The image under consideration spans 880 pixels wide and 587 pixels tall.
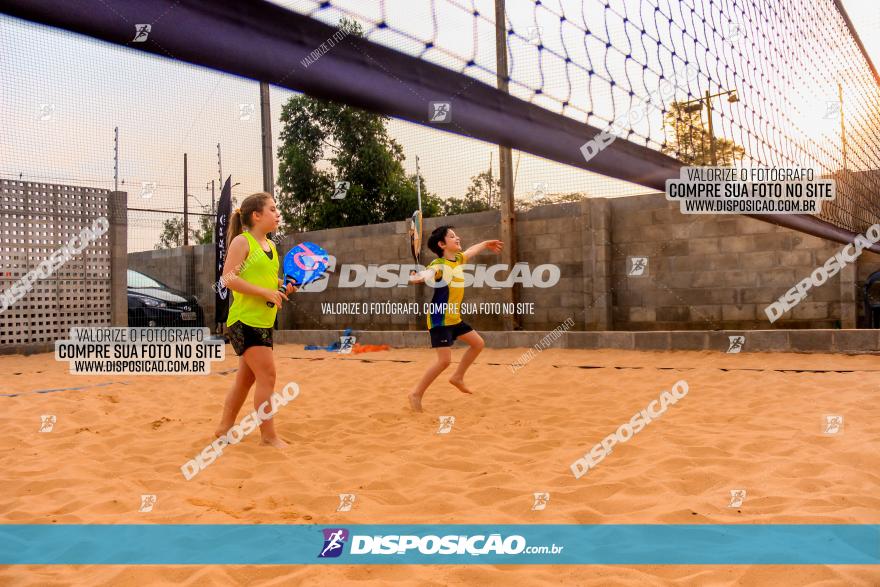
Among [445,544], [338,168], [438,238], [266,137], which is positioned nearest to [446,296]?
[438,238]

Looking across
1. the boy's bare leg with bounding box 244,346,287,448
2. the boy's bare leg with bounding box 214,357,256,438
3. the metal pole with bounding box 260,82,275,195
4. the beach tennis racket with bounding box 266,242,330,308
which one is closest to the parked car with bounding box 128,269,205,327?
the beach tennis racket with bounding box 266,242,330,308

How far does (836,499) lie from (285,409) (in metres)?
3.37

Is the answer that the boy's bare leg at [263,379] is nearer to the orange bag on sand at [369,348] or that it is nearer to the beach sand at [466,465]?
the beach sand at [466,465]

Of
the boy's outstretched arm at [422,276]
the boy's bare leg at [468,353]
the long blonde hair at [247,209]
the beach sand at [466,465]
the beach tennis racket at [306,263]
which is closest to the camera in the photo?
the beach sand at [466,465]

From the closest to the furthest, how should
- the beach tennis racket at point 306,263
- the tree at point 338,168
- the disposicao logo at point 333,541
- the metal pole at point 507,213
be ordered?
the disposicao logo at point 333,541 → the metal pole at point 507,213 → the beach tennis racket at point 306,263 → the tree at point 338,168

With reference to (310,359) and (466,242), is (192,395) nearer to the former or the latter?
(310,359)

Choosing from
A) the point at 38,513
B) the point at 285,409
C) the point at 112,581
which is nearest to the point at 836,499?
the point at 112,581

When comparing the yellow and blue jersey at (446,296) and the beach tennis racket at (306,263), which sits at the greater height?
the beach tennis racket at (306,263)

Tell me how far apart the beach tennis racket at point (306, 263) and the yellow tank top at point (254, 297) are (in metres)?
7.74

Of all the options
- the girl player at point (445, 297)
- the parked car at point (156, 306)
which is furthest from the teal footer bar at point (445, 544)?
the parked car at point (156, 306)

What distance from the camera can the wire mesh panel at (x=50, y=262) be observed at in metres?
8.54

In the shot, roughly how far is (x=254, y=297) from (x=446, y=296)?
160 centimetres

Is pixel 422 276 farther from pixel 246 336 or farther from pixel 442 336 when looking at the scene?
pixel 246 336

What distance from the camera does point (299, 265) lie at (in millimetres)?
11281
